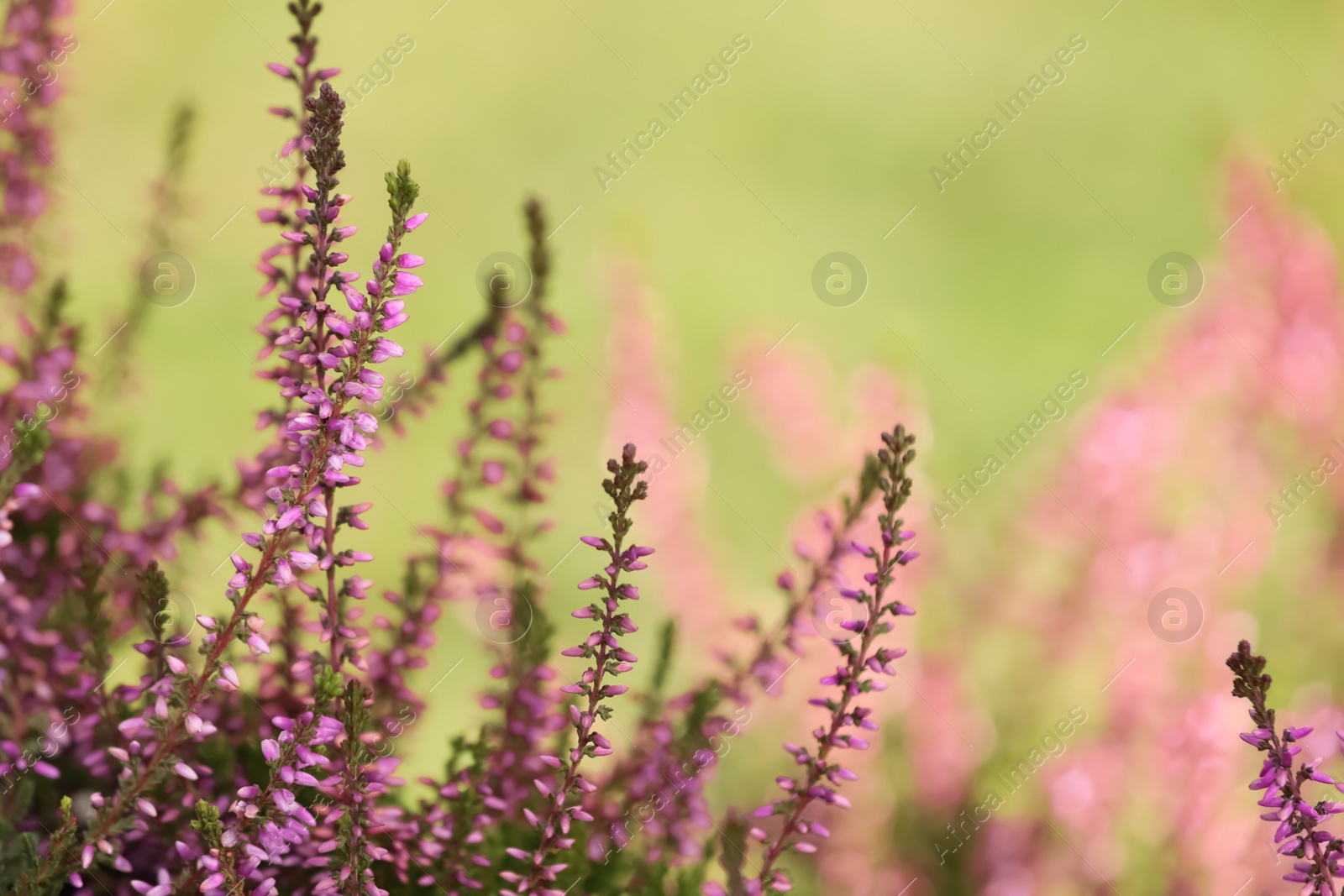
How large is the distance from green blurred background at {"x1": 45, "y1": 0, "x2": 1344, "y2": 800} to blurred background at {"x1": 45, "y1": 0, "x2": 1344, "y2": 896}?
0.06 feet

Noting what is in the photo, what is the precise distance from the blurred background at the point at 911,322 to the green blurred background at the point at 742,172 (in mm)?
19

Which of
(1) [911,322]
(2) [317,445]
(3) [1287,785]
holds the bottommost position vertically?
(3) [1287,785]

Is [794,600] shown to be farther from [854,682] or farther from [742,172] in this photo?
[742,172]

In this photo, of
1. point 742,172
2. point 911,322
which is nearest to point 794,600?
point 911,322

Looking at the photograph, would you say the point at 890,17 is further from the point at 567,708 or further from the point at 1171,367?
the point at 567,708

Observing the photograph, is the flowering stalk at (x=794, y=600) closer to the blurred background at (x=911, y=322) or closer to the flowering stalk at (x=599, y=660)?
the blurred background at (x=911, y=322)

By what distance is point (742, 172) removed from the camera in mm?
5078

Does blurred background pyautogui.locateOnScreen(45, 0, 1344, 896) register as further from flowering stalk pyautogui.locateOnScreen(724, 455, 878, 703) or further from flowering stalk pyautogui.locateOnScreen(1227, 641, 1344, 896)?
flowering stalk pyautogui.locateOnScreen(1227, 641, 1344, 896)

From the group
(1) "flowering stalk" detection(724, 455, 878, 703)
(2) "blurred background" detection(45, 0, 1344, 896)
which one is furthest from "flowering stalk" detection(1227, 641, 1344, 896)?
(2) "blurred background" detection(45, 0, 1344, 896)

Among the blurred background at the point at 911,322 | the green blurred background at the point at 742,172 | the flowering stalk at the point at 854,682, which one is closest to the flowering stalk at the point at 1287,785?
the flowering stalk at the point at 854,682

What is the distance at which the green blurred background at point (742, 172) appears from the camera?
4.16 metres

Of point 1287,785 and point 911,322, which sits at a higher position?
point 911,322

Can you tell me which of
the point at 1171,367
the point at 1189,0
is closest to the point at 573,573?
the point at 1171,367

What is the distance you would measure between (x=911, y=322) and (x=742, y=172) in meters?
1.37
